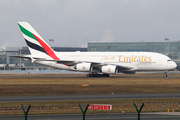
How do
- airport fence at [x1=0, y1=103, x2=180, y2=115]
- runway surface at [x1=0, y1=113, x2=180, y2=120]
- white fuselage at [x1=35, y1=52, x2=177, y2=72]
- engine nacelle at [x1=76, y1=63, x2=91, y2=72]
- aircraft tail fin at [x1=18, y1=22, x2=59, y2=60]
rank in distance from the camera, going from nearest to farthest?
1. runway surface at [x1=0, y1=113, x2=180, y2=120]
2. airport fence at [x1=0, y1=103, x2=180, y2=115]
3. engine nacelle at [x1=76, y1=63, x2=91, y2=72]
4. white fuselage at [x1=35, y1=52, x2=177, y2=72]
5. aircraft tail fin at [x1=18, y1=22, x2=59, y2=60]

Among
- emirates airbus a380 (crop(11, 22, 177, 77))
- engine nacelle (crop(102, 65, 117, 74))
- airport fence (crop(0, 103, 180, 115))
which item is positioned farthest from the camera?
emirates airbus a380 (crop(11, 22, 177, 77))

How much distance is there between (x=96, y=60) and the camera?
65188mm

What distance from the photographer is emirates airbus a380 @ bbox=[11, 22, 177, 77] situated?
6197 centimetres

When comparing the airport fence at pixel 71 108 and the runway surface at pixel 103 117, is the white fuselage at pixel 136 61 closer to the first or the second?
the airport fence at pixel 71 108

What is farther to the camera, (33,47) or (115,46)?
(115,46)

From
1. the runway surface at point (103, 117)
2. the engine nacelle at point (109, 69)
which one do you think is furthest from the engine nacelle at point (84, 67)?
the runway surface at point (103, 117)

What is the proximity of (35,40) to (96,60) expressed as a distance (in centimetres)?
1510

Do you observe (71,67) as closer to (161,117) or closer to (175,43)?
(161,117)

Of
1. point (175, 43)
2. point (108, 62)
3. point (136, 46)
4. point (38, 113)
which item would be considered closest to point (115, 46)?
point (136, 46)

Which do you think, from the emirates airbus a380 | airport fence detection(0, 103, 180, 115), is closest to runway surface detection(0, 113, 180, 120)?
airport fence detection(0, 103, 180, 115)

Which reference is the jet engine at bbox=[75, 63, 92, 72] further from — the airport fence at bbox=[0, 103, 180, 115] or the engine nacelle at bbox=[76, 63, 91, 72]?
the airport fence at bbox=[0, 103, 180, 115]

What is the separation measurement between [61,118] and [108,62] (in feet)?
151

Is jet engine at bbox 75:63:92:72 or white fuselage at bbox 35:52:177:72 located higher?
white fuselage at bbox 35:52:177:72

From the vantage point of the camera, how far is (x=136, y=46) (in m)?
167
